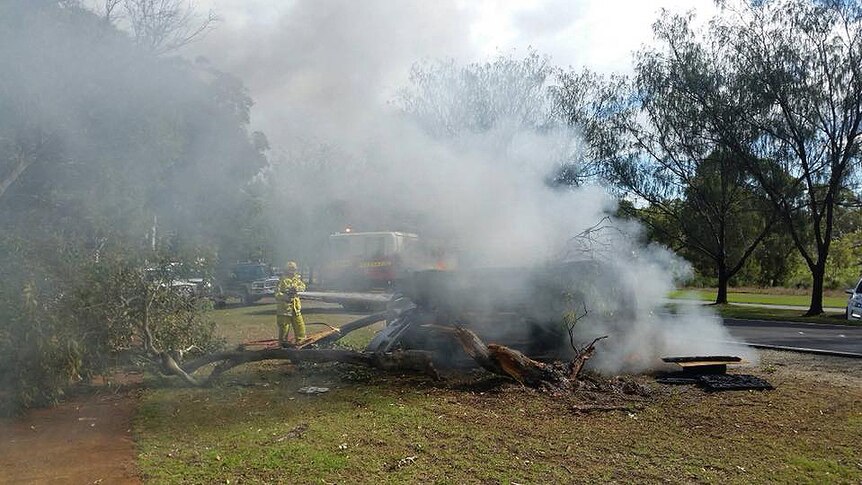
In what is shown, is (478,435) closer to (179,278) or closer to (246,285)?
(179,278)

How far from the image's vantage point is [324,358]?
29.8 ft

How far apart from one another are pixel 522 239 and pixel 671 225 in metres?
18.6

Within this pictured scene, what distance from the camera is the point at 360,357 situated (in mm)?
9078

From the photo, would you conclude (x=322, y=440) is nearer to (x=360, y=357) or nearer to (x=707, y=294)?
(x=360, y=357)

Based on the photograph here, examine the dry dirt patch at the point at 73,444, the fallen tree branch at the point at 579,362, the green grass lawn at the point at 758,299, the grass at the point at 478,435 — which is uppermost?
the green grass lawn at the point at 758,299

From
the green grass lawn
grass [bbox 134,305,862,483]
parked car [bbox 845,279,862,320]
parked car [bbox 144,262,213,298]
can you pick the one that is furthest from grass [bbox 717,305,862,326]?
parked car [bbox 144,262,213,298]

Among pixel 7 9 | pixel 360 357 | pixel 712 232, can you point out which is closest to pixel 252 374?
pixel 360 357

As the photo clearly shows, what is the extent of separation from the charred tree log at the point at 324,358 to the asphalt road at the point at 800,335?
9651mm

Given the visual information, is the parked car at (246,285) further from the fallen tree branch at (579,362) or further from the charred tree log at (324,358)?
the fallen tree branch at (579,362)

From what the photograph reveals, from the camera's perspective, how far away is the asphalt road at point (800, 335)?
14344mm

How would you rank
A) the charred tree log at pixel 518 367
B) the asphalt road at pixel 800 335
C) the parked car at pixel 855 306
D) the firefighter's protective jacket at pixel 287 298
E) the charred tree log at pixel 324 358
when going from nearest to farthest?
the charred tree log at pixel 518 367 < the charred tree log at pixel 324 358 < the firefighter's protective jacket at pixel 287 298 < the asphalt road at pixel 800 335 < the parked car at pixel 855 306

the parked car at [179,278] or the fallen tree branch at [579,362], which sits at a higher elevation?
the parked car at [179,278]

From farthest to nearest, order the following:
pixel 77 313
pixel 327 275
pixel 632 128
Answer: pixel 632 128, pixel 327 275, pixel 77 313

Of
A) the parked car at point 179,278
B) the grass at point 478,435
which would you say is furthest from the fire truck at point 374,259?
the grass at point 478,435
